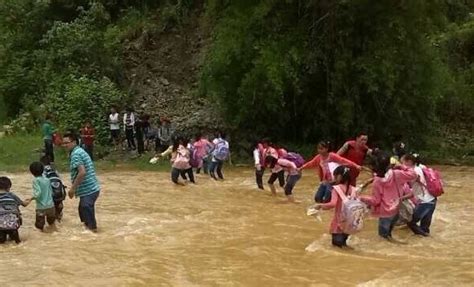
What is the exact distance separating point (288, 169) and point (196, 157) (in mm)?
4188

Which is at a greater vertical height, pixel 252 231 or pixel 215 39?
pixel 215 39

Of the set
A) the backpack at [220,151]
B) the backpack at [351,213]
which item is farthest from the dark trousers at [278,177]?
the backpack at [351,213]

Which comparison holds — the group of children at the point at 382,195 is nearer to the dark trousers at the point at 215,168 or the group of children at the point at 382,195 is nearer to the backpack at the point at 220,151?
the backpack at the point at 220,151

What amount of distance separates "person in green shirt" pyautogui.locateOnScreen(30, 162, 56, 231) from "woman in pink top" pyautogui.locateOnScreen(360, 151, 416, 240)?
5.06 m

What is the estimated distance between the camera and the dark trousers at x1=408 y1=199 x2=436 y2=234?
40.0 ft

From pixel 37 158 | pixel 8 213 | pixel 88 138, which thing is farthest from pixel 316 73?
pixel 8 213

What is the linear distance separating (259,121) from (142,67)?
27.4 ft

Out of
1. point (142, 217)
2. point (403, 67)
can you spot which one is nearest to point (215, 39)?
point (403, 67)

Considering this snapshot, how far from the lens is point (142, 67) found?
31.5 m

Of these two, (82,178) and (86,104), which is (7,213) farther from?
(86,104)

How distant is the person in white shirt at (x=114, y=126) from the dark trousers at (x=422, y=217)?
15228mm

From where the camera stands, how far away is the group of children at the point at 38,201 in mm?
11445

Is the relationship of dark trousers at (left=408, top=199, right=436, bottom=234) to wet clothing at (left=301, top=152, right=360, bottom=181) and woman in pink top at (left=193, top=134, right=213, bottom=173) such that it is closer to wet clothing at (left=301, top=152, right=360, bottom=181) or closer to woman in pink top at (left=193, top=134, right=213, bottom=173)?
wet clothing at (left=301, top=152, right=360, bottom=181)

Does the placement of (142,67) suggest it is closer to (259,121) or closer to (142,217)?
(259,121)
